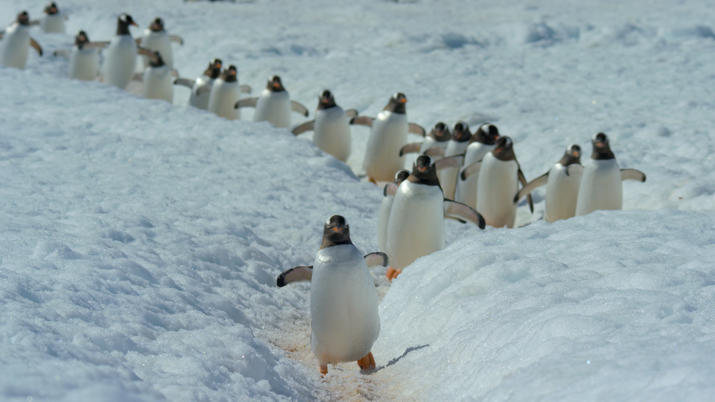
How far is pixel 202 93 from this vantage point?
883 cm

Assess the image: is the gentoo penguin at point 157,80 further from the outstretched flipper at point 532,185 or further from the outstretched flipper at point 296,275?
the outstretched flipper at point 296,275

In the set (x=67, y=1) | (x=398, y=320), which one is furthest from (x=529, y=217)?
(x=67, y=1)

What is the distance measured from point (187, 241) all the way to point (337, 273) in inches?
46.8

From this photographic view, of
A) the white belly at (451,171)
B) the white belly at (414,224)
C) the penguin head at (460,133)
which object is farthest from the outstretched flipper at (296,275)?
the penguin head at (460,133)

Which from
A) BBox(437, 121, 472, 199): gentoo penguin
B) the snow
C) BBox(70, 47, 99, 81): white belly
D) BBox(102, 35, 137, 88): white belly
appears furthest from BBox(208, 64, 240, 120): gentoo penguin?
BBox(437, 121, 472, 199): gentoo penguin

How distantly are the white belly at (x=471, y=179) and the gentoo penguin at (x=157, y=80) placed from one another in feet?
14.0

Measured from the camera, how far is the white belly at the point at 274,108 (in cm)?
801

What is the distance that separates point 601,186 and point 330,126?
2750 millimetres

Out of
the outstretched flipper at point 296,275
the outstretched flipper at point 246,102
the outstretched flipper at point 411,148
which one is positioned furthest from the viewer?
the outstretched flipper at point 246,102

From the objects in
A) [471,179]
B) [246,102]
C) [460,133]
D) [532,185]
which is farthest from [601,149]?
[246,102]

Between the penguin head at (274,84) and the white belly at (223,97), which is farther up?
the penguin head at (274,84)

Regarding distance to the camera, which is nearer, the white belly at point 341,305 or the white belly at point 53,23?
Result: the white belly at point 341,305

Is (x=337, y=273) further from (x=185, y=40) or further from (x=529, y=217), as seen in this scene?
(x=185, y=40)

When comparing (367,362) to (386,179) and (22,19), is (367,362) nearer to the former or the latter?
(386,179)
